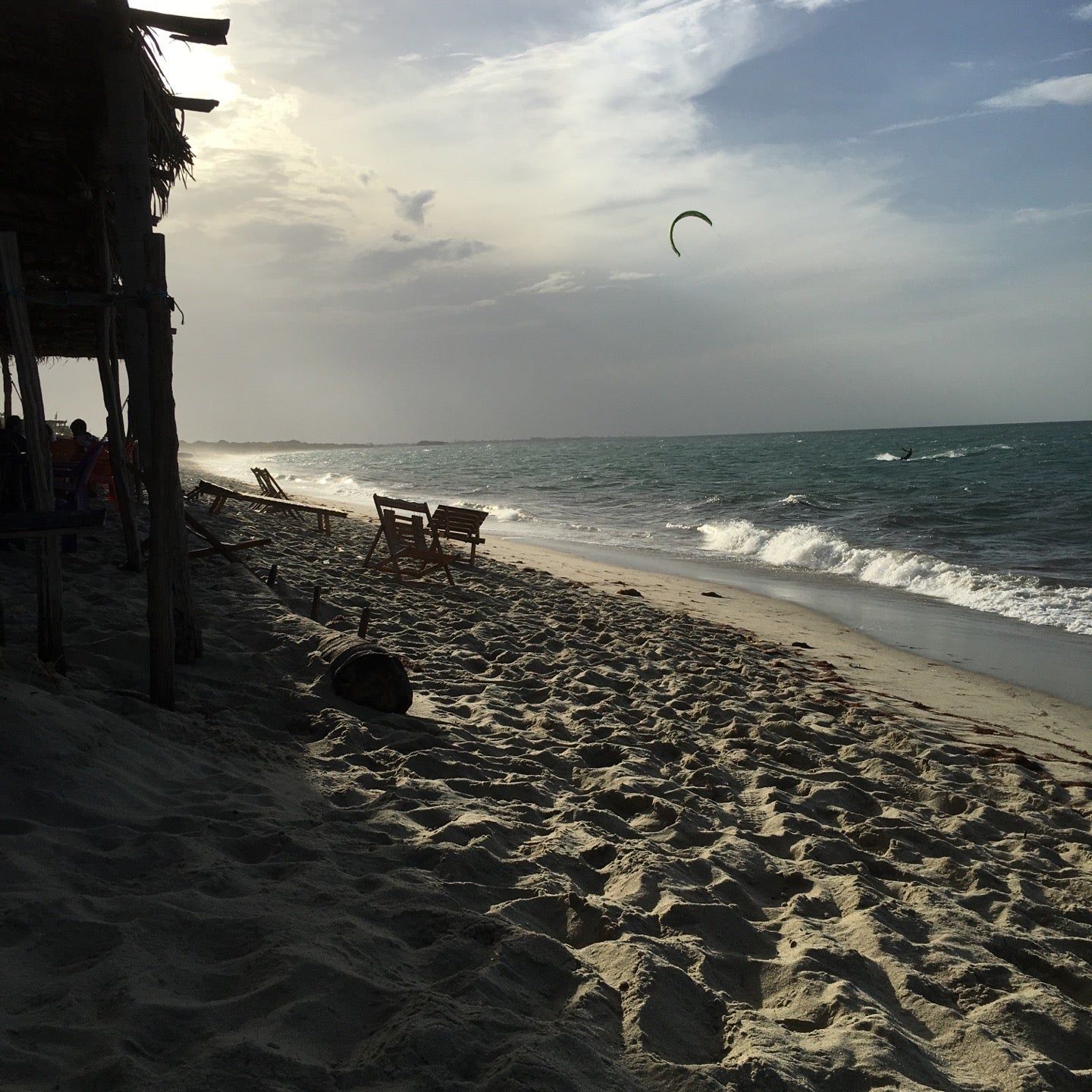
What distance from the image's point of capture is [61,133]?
4.86 m

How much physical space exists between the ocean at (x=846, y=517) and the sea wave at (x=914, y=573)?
3 cm

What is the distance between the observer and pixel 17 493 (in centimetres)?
602

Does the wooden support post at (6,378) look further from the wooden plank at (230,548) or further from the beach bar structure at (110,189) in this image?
the beach bar structure at (110,189)

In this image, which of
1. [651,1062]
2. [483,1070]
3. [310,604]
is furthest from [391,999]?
[310,604]

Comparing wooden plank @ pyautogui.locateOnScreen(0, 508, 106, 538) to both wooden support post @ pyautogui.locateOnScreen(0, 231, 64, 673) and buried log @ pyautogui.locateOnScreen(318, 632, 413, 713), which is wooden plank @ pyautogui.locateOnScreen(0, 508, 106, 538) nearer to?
wooden support post @ pyautogui.locateOnScreen(0, 231, 64, 673)

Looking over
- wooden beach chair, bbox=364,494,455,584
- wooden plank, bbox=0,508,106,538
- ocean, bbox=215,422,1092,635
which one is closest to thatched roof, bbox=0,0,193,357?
wooden plank, bbox=0,508,106,538

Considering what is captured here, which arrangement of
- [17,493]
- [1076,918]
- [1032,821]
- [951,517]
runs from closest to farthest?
[1076,918] < [1032,821] < [17,493] < [951,517]

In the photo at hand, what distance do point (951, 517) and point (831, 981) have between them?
20686 millimetres

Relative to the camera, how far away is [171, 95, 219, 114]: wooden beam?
5.33 meters

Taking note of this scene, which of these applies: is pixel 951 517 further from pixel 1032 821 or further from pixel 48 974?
pixel 48 974

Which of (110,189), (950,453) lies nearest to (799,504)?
(110,189)

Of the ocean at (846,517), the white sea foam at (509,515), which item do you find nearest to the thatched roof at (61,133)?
the ocean at (846,517)

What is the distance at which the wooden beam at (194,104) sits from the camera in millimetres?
5332

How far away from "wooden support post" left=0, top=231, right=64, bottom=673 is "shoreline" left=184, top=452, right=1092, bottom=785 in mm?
5349
